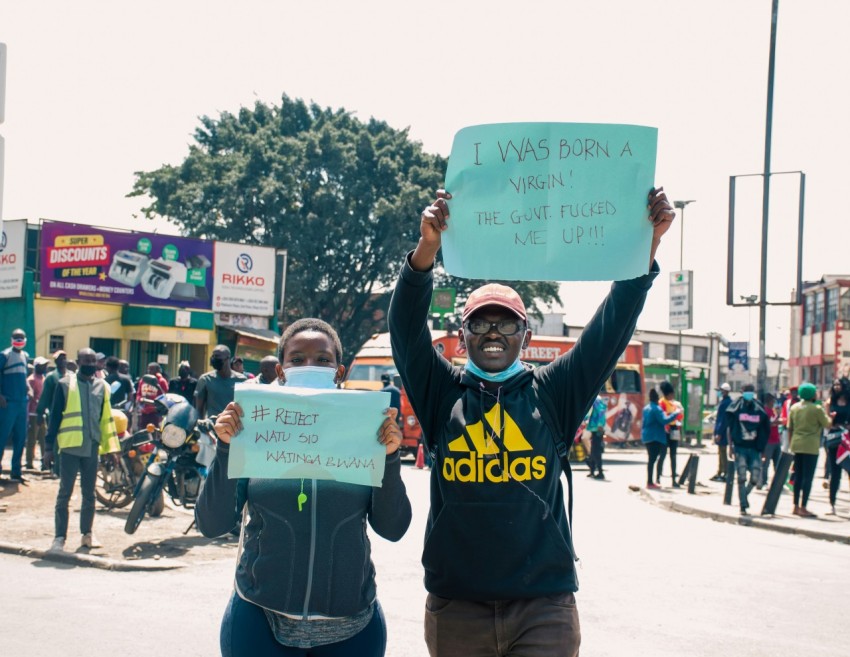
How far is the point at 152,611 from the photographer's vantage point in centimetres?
743

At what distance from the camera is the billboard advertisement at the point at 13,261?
2964 cm

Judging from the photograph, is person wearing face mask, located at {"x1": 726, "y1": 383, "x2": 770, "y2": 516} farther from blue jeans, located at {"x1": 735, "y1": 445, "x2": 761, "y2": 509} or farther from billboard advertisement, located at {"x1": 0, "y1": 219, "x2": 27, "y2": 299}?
billboard advertisement, located at {"x1": 0, "y1": 219, "x2": 27, "y2": 299}

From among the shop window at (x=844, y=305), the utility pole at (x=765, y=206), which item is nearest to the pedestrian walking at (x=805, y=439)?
the utility pole at (x=765, y=206)

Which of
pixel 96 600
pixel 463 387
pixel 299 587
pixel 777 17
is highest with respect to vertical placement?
pixel 777 17

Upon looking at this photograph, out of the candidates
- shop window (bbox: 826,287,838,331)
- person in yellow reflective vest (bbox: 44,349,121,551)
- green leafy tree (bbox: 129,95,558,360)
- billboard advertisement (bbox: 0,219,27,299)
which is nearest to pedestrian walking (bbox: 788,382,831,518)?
person in yellow reflective vest (bbox: 44,349,121,551)

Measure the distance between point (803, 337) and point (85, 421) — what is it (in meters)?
61.8

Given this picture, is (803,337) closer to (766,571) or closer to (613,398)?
(613,398)

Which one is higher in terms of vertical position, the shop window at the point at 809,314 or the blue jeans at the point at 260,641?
the shop window at the point at 809,314

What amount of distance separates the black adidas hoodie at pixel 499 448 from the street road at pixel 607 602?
3219mm

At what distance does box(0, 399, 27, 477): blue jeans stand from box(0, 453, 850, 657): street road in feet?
16.4

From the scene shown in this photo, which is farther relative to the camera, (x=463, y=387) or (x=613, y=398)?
(x=613, y=398)

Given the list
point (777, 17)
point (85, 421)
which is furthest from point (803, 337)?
point (85, 421)

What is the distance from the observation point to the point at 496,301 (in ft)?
11.5

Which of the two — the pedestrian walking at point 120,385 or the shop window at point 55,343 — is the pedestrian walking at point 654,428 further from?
the shop window at point 55,343
